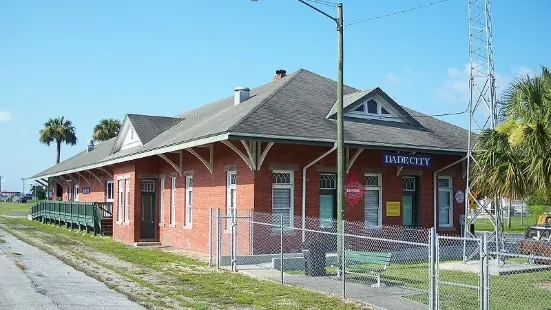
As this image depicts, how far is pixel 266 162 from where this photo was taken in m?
17.2

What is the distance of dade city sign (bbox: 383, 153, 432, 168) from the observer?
1803 cm

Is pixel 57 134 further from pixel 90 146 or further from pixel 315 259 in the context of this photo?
pixel 315 259

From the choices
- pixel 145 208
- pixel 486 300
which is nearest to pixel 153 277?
pixel 486 300

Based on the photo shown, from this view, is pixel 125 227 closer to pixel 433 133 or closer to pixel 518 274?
pixel 433 133

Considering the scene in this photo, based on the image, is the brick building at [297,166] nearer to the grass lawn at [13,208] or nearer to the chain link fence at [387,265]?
the chain link fence at [387,265]

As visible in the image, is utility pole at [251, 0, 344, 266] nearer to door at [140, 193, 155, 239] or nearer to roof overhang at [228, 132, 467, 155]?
roof overhang at [228, 132, 467, 155]

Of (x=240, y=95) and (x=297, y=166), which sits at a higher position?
(x=240, y=95)

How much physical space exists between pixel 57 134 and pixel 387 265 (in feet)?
247

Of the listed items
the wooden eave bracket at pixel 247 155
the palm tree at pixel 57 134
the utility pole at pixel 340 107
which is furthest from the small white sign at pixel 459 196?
the palm tree at pixel 57 134

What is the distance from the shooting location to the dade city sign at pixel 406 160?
1803 cm

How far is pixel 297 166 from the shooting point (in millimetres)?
17703

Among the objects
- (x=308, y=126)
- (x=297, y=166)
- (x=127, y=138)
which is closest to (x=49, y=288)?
(x=297, y=166)

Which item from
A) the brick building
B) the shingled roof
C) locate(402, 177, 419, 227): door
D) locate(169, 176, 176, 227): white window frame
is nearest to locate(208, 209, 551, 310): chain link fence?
locate(402, 177, 419, 227): door

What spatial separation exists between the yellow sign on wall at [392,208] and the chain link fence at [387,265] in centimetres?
66
